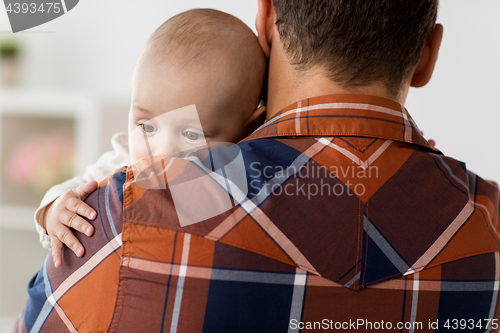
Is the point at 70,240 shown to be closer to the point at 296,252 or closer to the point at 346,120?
the point at 296,252

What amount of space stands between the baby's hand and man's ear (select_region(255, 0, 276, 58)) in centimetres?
42

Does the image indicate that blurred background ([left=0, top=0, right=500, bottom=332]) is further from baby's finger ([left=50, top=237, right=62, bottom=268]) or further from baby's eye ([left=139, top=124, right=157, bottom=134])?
baby's finger ([left=50, top=237, right=62, bottom=268])

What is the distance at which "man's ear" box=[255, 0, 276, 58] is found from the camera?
2.53 ft

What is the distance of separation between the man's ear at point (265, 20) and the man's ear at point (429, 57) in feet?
0.94

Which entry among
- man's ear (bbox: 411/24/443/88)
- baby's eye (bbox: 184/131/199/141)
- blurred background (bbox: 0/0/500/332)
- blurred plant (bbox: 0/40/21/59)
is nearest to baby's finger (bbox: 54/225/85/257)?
baby's eye (bbox: 184/131/199/141)

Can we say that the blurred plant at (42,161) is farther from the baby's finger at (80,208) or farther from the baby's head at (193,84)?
the baby's finger at (80,208)

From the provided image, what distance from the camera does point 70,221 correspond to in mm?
635

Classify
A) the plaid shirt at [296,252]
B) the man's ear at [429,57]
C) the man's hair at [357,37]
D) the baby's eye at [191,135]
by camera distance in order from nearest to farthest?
the plaid shirt at [296,252], the man's hair at [357,37], the man's ear at [429,57], the baby's eye at [191,135]

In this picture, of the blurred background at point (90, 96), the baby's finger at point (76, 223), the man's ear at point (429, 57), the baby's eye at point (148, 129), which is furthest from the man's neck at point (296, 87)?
the blurred background at point (90, 96)

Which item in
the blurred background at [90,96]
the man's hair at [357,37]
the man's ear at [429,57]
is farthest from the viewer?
the blurred background at [90,96]

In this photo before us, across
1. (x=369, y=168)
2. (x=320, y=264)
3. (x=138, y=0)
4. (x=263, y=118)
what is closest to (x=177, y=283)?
(x=320, y=264)

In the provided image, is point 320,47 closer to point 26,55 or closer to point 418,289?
point 418,289

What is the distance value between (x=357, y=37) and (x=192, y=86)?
0.36 metres

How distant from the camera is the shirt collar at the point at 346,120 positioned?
63 cm
